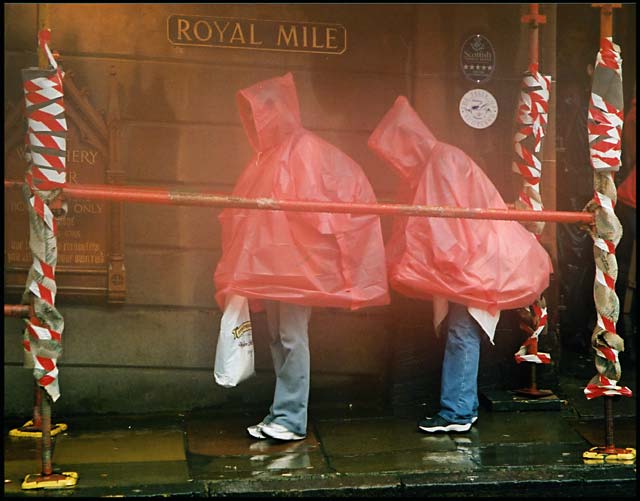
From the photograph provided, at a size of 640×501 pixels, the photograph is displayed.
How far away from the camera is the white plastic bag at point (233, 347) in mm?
6480

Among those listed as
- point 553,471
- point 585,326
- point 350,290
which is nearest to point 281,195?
point 350,290

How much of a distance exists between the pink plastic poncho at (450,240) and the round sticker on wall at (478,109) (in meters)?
0.76

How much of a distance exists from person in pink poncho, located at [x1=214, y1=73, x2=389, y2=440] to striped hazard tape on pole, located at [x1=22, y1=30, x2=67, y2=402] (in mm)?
1250

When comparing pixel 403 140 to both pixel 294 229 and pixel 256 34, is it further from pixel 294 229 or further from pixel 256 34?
pixel 256 34

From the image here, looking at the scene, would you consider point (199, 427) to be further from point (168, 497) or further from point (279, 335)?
point (168, 497)

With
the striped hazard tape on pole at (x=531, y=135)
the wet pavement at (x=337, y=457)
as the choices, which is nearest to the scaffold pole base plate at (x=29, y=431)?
the wet pavement at (x=337, y=457)

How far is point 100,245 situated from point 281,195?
1550 mm

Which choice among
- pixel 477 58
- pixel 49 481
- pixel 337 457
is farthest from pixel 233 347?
pixel 477 58

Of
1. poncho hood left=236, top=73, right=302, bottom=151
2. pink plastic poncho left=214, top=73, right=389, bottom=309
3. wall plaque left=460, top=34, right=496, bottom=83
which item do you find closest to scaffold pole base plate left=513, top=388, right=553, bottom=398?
pink plastic poncho left=214, top=73, right=389, bottom=309

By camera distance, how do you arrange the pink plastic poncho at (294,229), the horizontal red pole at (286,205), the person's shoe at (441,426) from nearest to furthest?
1. the horizontal red pole at (286,205)
2. the pink plastic poncho at (294,229)
3. the person's shoe at (441,426)

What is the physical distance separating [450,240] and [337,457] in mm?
1528

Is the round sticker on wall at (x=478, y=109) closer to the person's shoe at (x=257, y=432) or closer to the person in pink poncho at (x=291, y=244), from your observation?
the person in pink poncho at (x=291, y=244)

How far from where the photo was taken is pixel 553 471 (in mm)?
6172

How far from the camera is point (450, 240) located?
6.65 meters
